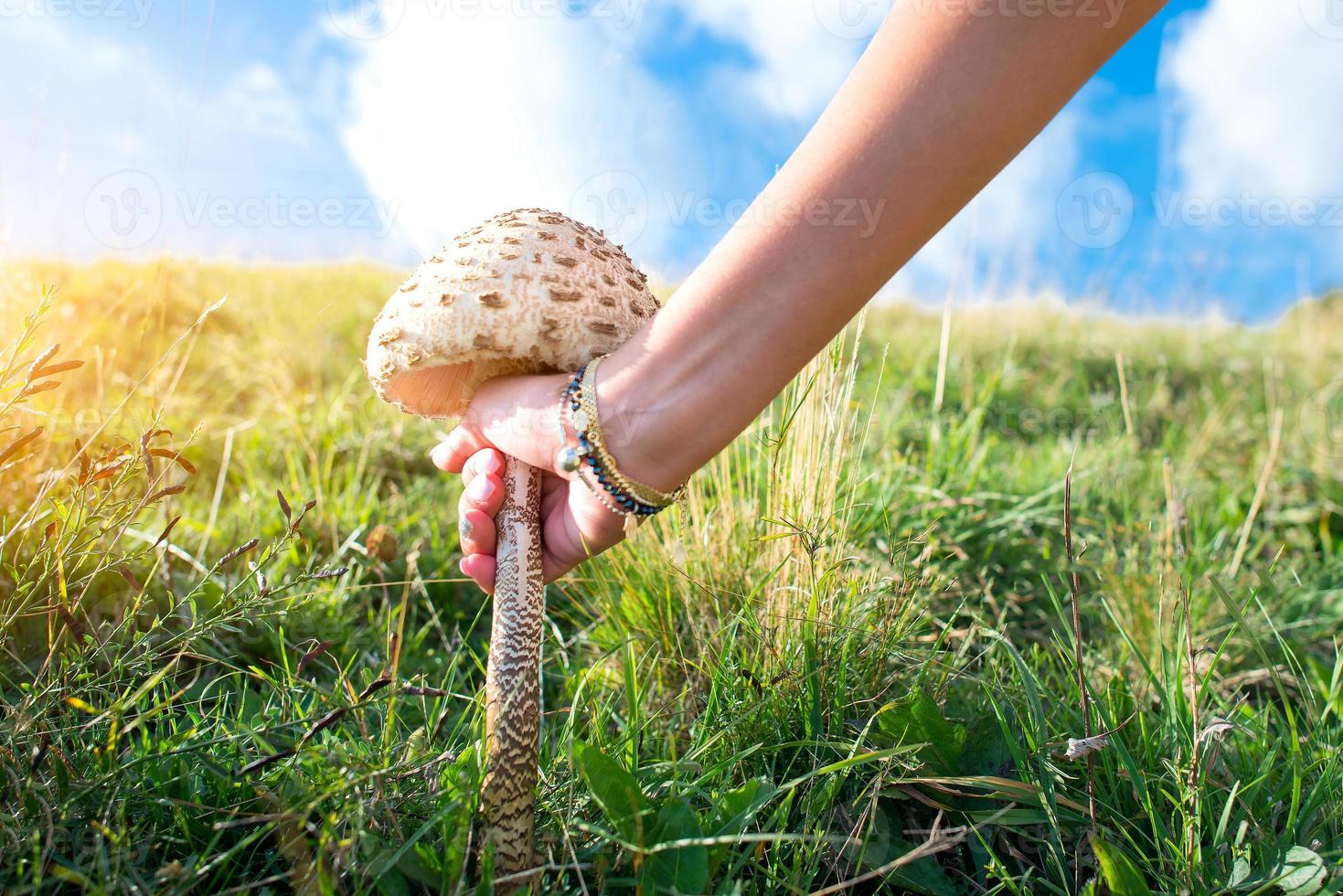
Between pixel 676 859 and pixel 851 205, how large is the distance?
1.14 meters

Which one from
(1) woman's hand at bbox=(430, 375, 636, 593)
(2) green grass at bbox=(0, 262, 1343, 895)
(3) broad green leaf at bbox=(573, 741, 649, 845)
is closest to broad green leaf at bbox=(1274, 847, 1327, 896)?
(2) green grass at bbox=(0, 262, 1343, 895)

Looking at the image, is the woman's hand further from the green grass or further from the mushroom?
the green grass

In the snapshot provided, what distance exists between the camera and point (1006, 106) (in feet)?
4.15

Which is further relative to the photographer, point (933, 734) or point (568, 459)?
point (933, 734)

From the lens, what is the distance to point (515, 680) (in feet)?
4.97

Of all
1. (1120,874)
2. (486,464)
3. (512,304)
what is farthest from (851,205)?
(1120,874)

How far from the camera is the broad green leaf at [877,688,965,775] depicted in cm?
163

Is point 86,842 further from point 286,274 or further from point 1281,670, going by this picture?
point 286,274

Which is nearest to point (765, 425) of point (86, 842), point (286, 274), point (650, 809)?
point (650, 809)

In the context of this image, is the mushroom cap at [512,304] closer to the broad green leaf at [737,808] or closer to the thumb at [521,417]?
the thumb at [521,417]

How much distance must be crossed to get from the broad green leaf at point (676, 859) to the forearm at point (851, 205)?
0.62 meters

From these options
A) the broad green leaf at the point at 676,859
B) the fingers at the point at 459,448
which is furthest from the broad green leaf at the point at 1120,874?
the fingers at the point at 459,448

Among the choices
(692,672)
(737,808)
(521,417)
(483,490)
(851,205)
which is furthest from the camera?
(692,672)

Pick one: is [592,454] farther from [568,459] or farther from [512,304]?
[512,304]
